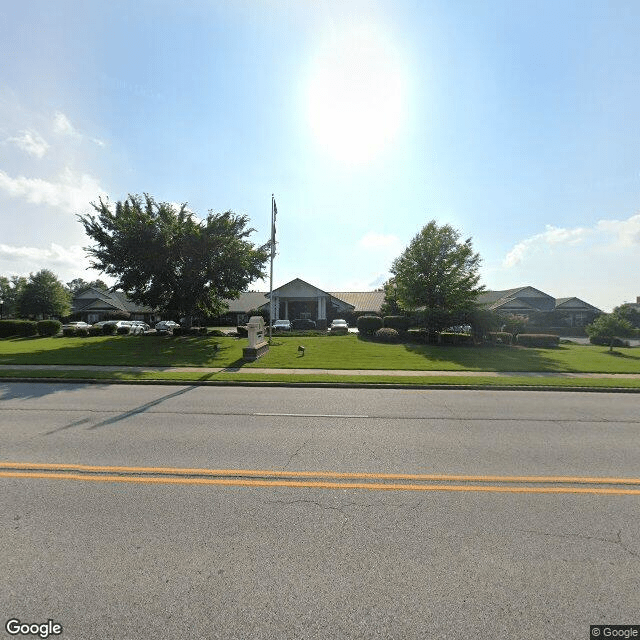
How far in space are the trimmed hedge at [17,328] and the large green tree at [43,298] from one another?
Result: 56.9ft

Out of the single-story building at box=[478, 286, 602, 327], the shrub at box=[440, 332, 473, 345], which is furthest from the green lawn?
the single-story building at box=[478, 286, 602, 327]

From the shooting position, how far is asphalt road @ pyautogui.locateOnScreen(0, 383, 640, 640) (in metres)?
2.47

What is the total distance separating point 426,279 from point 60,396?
24833 mm

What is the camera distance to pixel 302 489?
4.34 meters

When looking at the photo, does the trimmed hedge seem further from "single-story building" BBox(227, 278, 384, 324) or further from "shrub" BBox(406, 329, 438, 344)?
"shrub" BBox(406, 329, 438, 344)

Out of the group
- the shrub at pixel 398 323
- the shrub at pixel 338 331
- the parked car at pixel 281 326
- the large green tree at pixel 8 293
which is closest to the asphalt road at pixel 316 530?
the shrub at pixel 398 323

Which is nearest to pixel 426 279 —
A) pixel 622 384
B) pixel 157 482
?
pixel 622 384

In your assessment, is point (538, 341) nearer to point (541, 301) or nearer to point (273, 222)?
point (273, 222)

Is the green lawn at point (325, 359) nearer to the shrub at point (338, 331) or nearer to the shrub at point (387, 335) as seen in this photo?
the shrub at point (387, 335)

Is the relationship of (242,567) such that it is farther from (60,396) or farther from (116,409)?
(60,396)

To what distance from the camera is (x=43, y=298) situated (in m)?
47.9

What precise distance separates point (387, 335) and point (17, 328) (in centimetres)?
3506

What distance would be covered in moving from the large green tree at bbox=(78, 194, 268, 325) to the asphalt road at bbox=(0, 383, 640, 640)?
20.8 metres

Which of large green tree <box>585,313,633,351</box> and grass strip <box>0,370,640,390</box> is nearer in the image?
grass strip <box>0,370,640,390</box>
